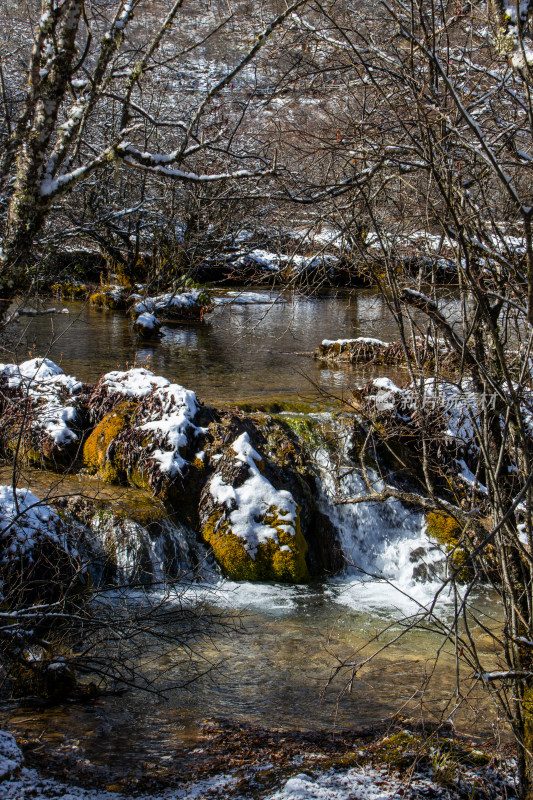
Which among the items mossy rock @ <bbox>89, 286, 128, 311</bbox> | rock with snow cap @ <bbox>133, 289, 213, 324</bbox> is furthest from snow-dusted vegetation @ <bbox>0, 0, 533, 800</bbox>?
mossy rock @ <bbox>89, 286, 128, 311</bbox>

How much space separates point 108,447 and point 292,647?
333 cm

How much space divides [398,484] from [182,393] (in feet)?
9.47

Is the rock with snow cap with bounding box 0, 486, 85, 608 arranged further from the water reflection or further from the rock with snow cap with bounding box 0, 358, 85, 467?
the water reflection

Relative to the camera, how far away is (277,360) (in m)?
12.3

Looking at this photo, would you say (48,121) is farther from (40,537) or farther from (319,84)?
(40,537)

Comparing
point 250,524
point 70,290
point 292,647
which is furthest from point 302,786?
point 70,290

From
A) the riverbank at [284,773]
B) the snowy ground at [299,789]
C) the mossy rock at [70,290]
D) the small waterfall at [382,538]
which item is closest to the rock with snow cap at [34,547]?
the riverbank at [284,773]

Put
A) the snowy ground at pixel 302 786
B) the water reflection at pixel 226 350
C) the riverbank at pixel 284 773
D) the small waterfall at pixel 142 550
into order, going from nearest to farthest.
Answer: the snowy ground at pixel 302 786
the riverbank at pixel 284 773
the small waterfall at pixel 142 550
the water reflection at pixel 226 350

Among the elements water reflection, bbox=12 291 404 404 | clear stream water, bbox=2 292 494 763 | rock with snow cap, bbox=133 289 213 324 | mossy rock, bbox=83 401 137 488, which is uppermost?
rock with snow cap, bbox=133 289 213 324

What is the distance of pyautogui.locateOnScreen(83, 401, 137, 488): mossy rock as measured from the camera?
756 centimetres

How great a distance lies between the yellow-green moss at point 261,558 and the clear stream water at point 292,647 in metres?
0.16

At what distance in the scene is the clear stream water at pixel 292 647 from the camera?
396cm

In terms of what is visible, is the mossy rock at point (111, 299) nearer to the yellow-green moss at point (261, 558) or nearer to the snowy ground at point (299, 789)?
the yellow-green moss at point (261, 558)

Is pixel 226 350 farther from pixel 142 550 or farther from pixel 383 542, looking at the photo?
pixel 142 550
